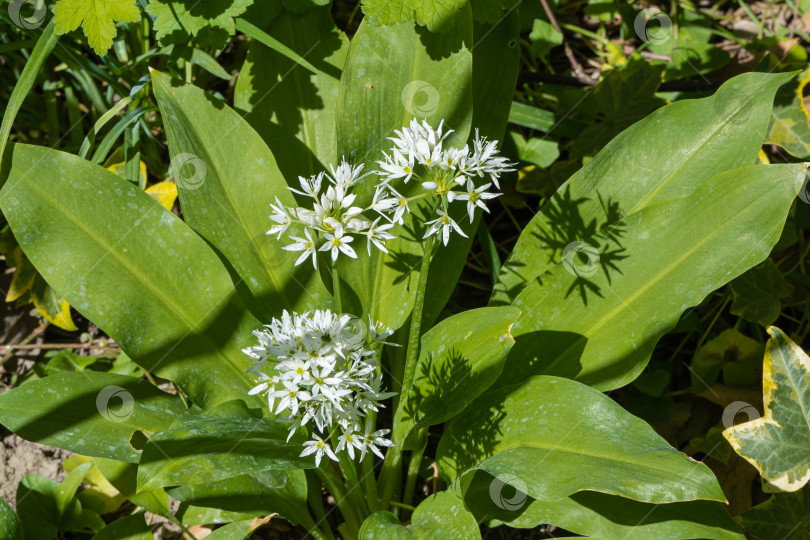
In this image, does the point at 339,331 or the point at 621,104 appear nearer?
the point at 339,331

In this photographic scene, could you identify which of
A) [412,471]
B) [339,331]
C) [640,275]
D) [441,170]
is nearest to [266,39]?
[441,170]

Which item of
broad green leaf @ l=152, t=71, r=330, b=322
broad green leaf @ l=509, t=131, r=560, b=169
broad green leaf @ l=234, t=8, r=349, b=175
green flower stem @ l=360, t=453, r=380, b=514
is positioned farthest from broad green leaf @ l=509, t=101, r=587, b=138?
green flower stem @ l=360, t=453, r=380, b=514

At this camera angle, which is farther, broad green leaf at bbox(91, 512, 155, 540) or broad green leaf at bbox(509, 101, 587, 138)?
broad green leaf at bbox(509, 101, 587, 138)

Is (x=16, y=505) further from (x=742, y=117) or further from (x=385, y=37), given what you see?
(x=742, y=117)

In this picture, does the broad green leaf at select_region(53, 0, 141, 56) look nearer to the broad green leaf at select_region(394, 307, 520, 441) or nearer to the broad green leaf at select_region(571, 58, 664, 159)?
the broad green leaf at select_region(394, 307, 520, 441)

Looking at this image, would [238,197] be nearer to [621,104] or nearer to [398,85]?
[398,85]

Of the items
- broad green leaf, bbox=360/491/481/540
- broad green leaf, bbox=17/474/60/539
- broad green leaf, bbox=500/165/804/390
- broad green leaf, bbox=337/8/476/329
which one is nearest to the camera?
broad green leaf, bbox=360/491/481/540
